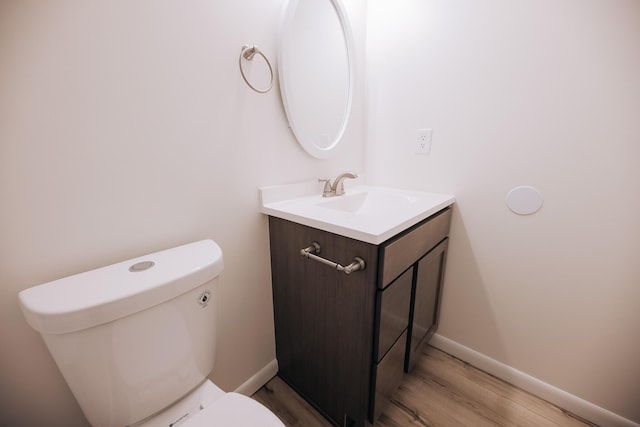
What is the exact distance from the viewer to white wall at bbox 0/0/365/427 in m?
0.56

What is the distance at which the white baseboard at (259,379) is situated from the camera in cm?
111

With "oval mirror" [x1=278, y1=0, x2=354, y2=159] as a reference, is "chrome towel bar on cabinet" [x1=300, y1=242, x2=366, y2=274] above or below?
below

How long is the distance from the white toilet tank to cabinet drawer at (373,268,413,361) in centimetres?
51

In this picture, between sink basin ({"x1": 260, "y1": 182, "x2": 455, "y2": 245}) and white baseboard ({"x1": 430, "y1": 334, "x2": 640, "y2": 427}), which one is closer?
sink basin ({"x1": 260, "y1": 182, "x2": 455, "y2": 245})

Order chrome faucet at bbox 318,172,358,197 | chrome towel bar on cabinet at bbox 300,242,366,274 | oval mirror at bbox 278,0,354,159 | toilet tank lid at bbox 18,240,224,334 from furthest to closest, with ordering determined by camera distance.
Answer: chrome faucet at bbox 318,172,358,197 → oval mirror at bbox 278,0,354,159 → chrome towel bar on cabinet at bbox 300,242,366,274 → toilet tank lid at bbox 18,240,224,334

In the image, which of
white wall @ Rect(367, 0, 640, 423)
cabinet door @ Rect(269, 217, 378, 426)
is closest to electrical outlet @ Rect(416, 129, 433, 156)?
white wall @ Rect(367, 0, 640, 423)

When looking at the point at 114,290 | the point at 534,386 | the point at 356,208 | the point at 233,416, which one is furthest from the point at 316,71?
the point at 534,386

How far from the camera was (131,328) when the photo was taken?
570mm

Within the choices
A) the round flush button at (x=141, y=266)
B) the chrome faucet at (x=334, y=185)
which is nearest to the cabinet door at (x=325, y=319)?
the chrome faucet at (x=334, y=185)

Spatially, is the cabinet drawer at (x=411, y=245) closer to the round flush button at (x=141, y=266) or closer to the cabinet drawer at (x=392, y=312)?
the cabinet drawer at (x=392, y=312)

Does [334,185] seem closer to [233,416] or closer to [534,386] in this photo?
[233,416]

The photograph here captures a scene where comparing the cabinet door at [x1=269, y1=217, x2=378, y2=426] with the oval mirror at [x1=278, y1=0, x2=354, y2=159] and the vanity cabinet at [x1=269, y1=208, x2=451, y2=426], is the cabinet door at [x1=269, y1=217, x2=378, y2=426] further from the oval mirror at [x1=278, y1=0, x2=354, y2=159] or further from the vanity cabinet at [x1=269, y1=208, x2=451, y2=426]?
the oval mirror at [x1=278, y1=0, x2=354, y2=159]

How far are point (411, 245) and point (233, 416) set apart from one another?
2.33ft

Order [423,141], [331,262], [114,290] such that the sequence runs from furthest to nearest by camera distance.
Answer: [423,141] → [331,262] → [114,290]
